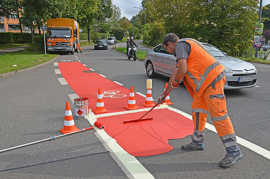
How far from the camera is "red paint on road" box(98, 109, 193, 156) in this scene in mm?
3867

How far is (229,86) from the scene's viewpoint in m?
7.21

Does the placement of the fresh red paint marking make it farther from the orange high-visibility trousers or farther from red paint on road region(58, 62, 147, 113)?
the orange high-visibility trousers

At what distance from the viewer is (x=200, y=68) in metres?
3.33

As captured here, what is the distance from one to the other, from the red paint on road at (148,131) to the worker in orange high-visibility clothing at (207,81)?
3.01 feet

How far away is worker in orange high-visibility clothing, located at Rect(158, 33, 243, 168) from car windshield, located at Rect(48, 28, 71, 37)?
2401cm

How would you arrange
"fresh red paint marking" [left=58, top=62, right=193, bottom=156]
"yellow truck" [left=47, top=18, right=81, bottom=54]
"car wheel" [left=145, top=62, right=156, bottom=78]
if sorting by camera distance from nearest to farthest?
"fresh red paint marking" [left=58, top=62, right=193, bottom=156] → "car wheel" [left=145, top=62, right=156, bottom=78] → "yellow truck" [left=47, top=18, right=81, bottom=54]

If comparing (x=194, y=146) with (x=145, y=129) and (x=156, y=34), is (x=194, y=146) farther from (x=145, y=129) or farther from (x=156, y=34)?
(x=156, y=34)

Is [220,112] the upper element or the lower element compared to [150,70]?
upper

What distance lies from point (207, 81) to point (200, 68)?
207 mm

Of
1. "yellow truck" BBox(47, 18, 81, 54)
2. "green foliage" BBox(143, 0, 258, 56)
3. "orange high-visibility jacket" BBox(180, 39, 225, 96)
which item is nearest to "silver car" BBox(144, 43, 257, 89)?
"orange high-visibility jacket" BBox(180, 39, 225, 96)

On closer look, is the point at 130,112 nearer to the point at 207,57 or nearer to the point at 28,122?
the point at 28,122

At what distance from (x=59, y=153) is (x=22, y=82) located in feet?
23.7

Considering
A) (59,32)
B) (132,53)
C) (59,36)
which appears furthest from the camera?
(59,32)

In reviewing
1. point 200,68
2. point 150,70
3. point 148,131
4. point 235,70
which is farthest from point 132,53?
point 200,68
